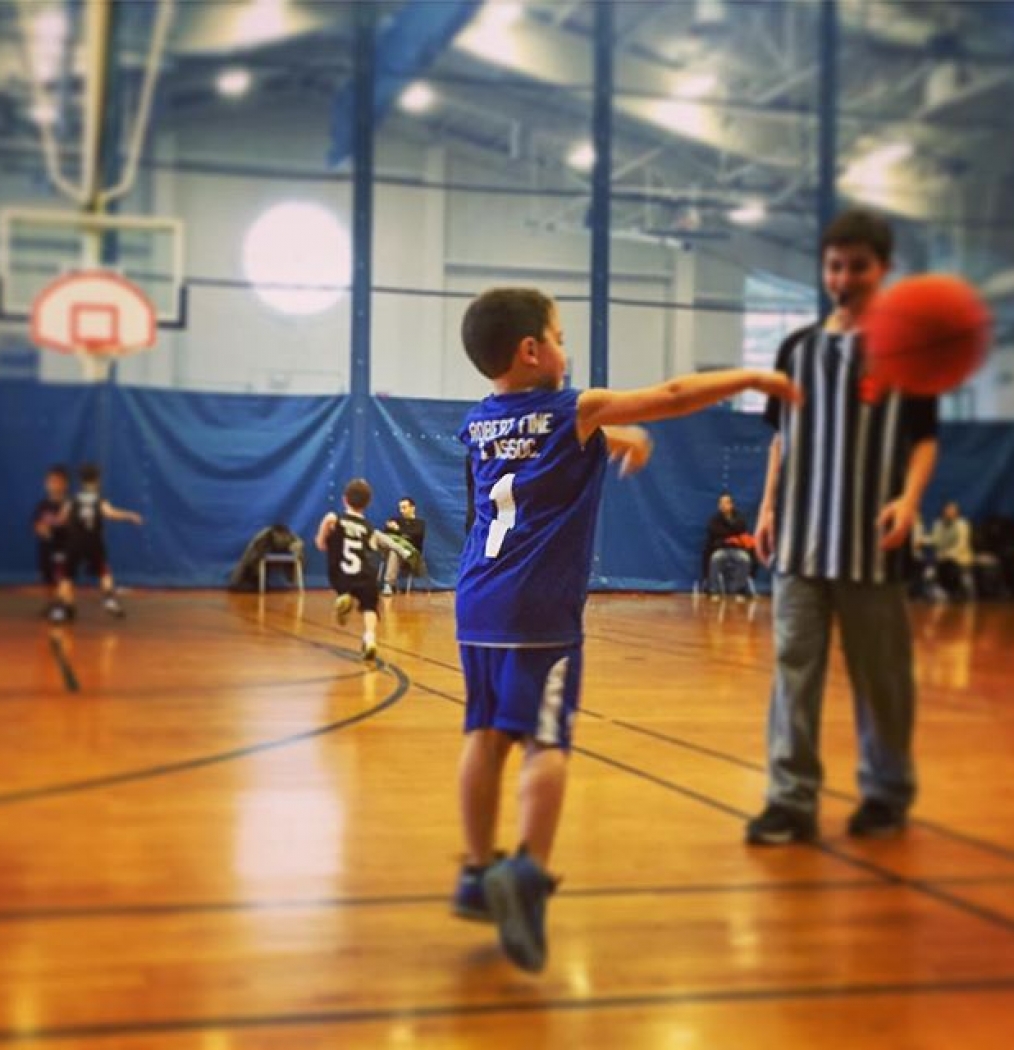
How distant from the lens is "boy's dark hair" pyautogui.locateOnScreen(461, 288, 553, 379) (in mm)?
2201

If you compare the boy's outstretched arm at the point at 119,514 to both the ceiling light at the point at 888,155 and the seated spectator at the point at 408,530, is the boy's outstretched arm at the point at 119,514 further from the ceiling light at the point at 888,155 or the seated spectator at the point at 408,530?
the ceiling light at the point at 888,155

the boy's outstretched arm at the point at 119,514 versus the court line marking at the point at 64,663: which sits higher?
the boy's outstretched arm at the point at 119,514

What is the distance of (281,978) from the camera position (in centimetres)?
206

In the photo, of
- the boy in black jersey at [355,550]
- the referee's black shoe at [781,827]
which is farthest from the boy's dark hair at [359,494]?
the referee's black shoe at [781,827]

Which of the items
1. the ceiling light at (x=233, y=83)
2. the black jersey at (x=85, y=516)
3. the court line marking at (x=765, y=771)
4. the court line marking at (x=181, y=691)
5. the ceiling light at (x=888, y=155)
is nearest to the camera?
the court line marking at (x=765, y=771)

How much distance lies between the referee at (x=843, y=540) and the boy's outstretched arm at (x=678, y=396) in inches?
19.9

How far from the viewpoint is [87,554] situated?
9.17 meters

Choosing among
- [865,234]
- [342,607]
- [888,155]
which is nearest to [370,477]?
[342,607]

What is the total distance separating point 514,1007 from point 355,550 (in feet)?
3.08

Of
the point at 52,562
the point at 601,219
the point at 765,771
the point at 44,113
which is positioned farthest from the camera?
the point at 44,113

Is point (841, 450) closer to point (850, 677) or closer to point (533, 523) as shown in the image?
point (850, 677)

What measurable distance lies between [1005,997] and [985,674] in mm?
4973

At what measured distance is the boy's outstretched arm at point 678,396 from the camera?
1.96 meters

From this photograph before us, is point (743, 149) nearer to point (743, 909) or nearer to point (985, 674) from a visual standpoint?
point (985, 674)
